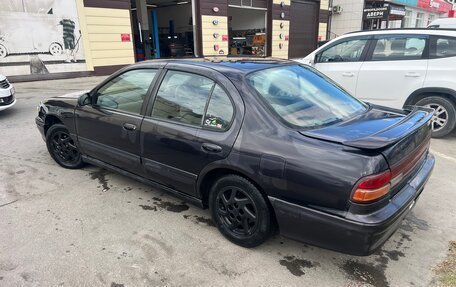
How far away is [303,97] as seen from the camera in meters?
2.97

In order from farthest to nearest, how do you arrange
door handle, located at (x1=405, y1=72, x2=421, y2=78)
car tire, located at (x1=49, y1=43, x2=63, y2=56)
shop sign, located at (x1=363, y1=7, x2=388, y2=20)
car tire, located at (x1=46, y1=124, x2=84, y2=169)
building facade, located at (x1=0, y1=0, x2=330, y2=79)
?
1. shop sign, located at (x1=363, y1=7, x2=388, y2=20)
2. car tire, located at (x1=49, y1=43, x2=63, y2=56)
3. building facade, located at (x1=0, y1=0, x2=330, y2=79)
4. door handle, located at (x1=405, y1=72, x2=421, y2=78)
5. car tire, located at (x1=46, y1=124, x2=84, y2=169)

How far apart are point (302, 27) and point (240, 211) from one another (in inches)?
850

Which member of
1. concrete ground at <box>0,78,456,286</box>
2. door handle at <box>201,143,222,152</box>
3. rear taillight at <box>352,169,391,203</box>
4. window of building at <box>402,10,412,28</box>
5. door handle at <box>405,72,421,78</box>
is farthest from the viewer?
window of building at <box>402,10,412,28</box>

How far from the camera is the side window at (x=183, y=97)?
2.99 m

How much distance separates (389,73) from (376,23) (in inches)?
1032

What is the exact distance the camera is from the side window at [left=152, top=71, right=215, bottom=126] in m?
2.99

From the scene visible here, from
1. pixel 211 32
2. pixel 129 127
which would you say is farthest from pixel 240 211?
pixel 211 32

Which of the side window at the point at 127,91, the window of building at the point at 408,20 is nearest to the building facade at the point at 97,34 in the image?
the side window at the point at 127,91

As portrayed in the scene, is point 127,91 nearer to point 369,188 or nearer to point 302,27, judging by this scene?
point 369,188

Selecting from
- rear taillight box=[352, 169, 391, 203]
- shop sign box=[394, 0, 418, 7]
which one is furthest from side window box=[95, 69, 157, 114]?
shop sign box=[394, 0, 418, 7]

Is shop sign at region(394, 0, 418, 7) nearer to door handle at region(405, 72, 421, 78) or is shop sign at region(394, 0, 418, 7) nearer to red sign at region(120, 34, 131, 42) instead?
red sign at region(120, 34, 131, 42)

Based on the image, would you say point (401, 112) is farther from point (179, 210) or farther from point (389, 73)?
point (389, 73)

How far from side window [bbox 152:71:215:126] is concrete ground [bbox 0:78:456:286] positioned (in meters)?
1.04

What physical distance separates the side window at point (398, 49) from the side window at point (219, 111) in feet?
15.2
